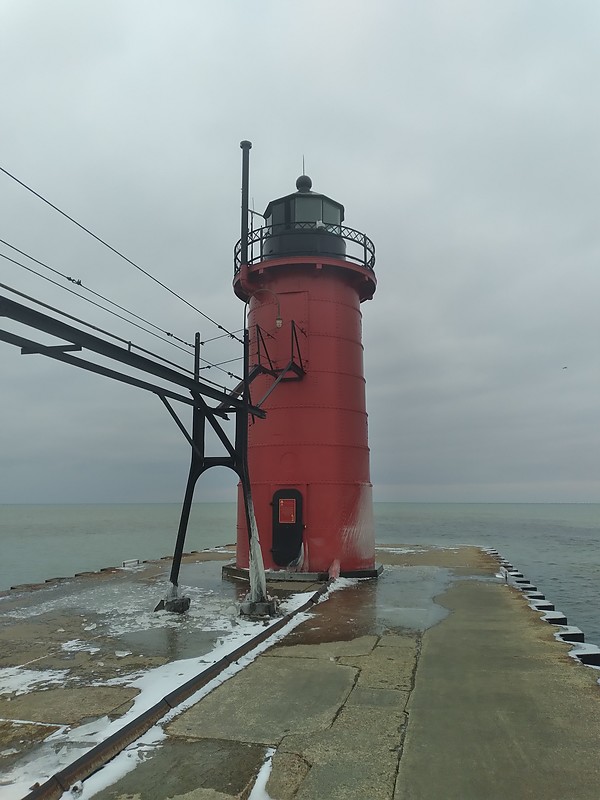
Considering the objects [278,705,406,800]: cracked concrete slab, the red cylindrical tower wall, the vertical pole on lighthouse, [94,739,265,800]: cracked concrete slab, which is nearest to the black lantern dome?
the red cylindrical tower wall

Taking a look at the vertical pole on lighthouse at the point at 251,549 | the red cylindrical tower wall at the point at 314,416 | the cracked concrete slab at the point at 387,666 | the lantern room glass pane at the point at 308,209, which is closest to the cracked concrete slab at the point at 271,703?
the cracked concrete slab at the point at 387,666

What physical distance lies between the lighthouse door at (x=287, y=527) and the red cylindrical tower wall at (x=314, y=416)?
0.31ft

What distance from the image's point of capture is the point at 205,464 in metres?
11.6

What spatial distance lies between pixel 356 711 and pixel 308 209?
14331mm

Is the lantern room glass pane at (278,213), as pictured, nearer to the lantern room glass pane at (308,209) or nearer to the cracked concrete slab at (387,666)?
the lantern room glass pane at (308,209)

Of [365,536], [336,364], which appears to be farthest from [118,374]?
[365,536]

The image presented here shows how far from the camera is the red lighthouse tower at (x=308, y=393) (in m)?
15.6

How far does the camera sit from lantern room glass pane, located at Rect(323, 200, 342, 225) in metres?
17.5

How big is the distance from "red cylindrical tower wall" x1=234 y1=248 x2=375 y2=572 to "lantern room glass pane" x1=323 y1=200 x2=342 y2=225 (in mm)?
1718

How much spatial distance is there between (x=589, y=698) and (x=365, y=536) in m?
10.1

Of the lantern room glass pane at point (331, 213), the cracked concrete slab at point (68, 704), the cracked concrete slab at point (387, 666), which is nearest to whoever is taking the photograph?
the cracked concrete slab at point (68, 704)

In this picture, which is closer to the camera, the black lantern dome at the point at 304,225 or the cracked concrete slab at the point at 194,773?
the cracked concrete slab at the point at 194,773

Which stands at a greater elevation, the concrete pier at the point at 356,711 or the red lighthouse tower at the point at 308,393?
the red lighthouse tower at the point at 308,393

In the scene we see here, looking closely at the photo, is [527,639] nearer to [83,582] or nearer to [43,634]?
[43,634]
